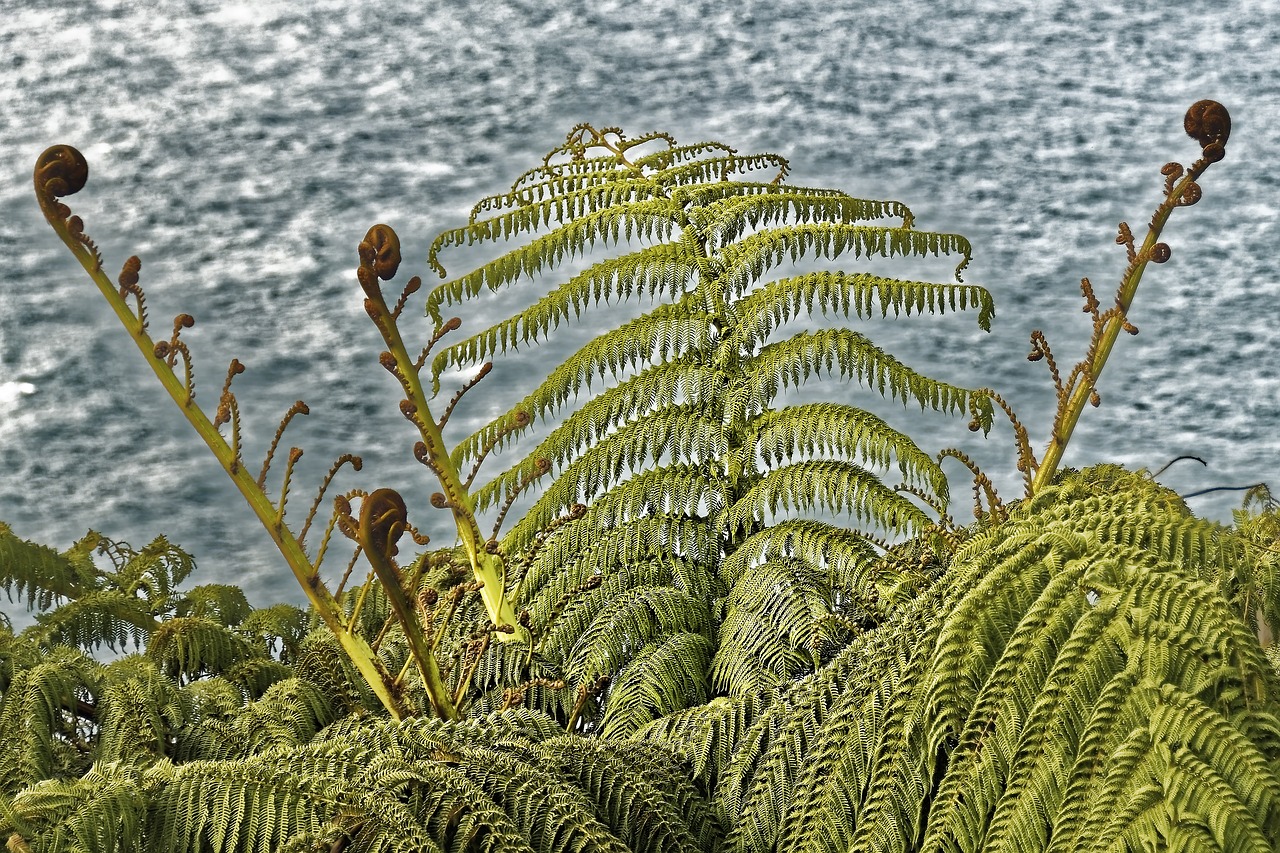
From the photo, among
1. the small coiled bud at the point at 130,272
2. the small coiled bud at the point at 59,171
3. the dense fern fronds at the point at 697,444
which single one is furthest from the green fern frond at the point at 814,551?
the small coiled bud at the point at 59,171

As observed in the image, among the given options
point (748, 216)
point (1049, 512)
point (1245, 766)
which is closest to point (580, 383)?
point (748, 216)

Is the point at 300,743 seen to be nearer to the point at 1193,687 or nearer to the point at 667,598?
the point at 667,598

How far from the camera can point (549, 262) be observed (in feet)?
6.93

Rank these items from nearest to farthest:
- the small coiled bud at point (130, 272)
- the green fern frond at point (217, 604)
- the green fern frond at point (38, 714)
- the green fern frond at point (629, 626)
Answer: the green fern frond at point (38, 714), the small coiled bud at point (130, 272), the green fern frond at point (629, 626), the green fern frond at point (217, 604)

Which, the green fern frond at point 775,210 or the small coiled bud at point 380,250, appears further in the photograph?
the green fern frond at point 775,210

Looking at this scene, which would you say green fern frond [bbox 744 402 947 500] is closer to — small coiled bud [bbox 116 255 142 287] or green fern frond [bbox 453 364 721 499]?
green fern frond [bbox 453 364 721 499]

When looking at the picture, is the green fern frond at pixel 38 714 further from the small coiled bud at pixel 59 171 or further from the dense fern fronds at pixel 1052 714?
the dense fern fronds at pixel 1052 714

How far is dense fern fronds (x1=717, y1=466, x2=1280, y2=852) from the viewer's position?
1.05m

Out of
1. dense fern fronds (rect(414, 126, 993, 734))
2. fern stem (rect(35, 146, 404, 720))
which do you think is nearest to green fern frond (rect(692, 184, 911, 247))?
dense fern fronds (rect(414, 126, 993, 734))

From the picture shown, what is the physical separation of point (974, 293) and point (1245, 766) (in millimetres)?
1013

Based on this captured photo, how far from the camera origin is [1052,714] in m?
1.12

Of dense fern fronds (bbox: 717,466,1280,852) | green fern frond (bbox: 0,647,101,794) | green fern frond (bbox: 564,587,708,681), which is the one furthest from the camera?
green fern frond (bbox: 564,587,708,681)

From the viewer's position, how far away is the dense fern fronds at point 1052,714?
1.05 m

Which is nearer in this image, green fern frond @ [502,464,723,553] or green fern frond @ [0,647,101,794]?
green fern frond @ [0,647,101,794]
